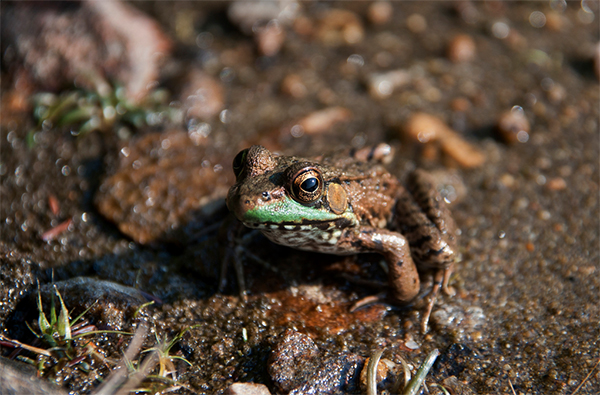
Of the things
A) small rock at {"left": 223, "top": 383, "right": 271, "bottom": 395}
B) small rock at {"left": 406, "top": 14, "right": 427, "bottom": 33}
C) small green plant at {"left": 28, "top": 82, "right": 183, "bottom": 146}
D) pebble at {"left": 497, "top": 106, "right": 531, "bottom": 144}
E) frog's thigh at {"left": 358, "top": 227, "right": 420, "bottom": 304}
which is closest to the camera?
small rock at {"left": 223, "top": 383, "right": 271, "bottom": 395}

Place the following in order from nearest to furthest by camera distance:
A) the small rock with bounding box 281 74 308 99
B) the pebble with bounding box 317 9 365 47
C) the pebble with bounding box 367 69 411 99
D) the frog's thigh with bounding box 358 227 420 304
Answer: the frog's thigh with bounding box 358 227 420 304 → the small rock with bounding box 281 74 308 99 → the pebble with bounding box 367 69 411 99 → the pebble with bounding box 317 9 365 47

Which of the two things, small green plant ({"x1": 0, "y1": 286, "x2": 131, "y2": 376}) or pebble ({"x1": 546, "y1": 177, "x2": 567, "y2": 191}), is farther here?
pebble ({"x1": 546, "y1": 177, "x2": 567, "y2": 191})

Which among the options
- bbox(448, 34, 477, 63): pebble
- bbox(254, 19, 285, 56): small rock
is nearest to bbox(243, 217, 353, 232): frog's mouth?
bbox(254, 19, 285, 56): small rock

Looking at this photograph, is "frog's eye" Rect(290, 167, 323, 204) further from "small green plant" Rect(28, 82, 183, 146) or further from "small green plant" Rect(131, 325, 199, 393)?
"small green plant" Rect(28, 82, 183, 146)

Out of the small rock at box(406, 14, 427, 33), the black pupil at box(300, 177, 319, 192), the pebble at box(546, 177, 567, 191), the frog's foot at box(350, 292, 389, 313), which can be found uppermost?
the black pupil at box(300, 177, 319, 192)

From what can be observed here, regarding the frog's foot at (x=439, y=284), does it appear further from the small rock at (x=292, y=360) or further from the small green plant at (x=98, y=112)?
the small green plant at (x=98, y=112)

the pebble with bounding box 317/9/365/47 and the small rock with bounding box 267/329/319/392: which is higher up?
the pebble with bounding box 317/9/365/47
